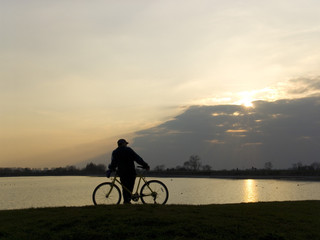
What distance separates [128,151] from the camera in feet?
39.7

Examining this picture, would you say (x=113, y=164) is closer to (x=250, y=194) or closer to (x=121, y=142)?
(x=121, y=142)

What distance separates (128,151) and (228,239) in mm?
5251

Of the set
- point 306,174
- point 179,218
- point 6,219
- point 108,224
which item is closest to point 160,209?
point 179,218

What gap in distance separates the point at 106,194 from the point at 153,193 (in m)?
1.60

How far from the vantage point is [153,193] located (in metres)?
12.0

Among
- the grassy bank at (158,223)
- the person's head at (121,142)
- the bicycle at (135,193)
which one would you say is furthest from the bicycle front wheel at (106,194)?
the grassy bank at (158,223)

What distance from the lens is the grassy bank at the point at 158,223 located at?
26.3ft

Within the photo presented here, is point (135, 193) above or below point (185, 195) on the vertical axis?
above

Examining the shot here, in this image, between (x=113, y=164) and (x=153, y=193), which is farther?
(x=113, y=164)

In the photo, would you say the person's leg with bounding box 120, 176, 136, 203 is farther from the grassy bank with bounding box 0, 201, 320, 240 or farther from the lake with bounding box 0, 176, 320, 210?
the lake with bounding box 0, 176, 320, 210

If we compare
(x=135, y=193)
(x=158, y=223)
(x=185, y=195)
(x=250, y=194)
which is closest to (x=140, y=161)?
(x=135, y=193)

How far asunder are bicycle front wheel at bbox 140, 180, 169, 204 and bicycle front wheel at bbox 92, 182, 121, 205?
32.9 inches

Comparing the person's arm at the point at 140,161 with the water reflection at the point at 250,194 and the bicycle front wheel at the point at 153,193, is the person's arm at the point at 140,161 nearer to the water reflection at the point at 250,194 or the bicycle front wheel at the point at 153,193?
the bicycle front wheel at the point at 153,193

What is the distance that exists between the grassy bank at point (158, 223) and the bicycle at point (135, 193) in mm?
1402
